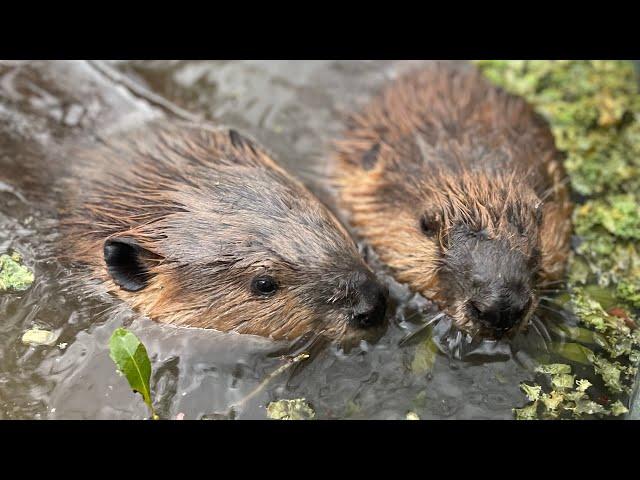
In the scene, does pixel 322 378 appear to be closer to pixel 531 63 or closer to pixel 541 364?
pixel 541 364

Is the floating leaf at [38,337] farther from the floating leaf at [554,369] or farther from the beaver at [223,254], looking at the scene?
the floating leaf at [554,369]

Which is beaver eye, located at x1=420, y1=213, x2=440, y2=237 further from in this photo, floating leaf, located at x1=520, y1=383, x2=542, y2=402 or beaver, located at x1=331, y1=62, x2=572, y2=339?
floating leaf, located at x1=520, y1=383, x2=542, y2=402

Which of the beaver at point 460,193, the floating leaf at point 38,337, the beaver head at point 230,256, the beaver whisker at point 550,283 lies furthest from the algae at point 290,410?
the beaver whisker at point 550,283

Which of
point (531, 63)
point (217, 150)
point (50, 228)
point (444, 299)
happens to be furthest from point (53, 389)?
point (531, 63)

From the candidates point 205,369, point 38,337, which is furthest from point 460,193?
point 38,337

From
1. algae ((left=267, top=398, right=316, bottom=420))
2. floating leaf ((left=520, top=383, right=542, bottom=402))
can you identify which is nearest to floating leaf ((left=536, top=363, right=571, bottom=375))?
floating leaf ((left=520, top=383, right=542, bottom=402))
